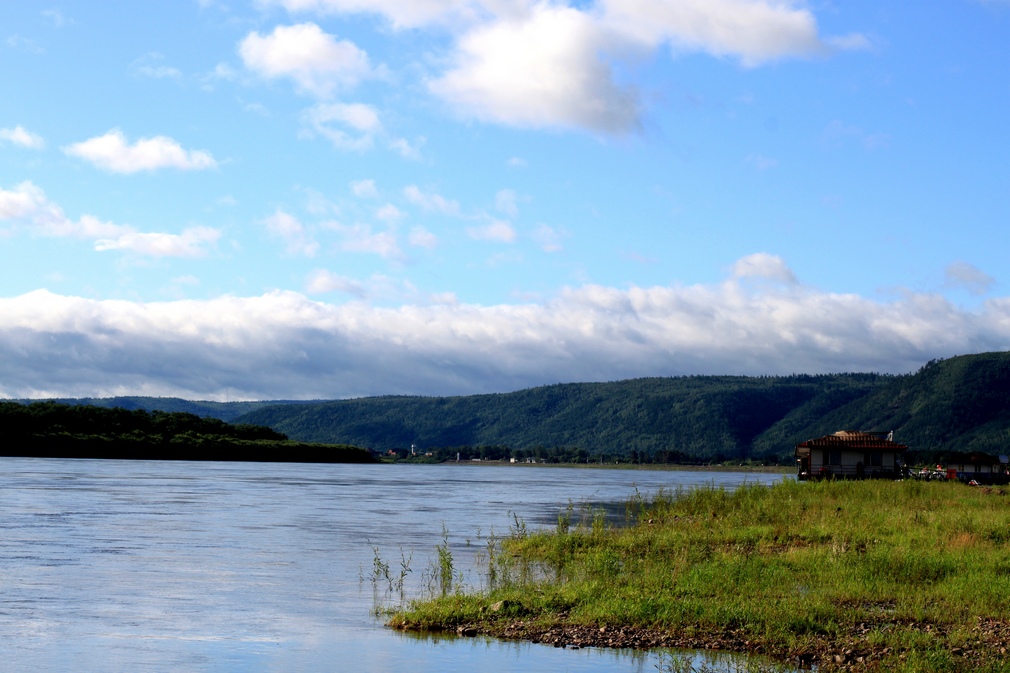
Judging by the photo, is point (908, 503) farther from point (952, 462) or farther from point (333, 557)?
point (952, 462)

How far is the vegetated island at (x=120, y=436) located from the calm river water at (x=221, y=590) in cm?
9857

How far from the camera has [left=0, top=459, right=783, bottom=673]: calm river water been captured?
18.7 m

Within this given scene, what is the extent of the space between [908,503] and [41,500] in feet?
134

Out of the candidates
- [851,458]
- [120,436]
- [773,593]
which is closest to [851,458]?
[851,458]

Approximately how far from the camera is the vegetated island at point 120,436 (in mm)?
148500

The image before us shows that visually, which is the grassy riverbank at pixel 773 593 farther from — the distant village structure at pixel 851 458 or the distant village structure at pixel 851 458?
the distant village structure at pixel 851 458

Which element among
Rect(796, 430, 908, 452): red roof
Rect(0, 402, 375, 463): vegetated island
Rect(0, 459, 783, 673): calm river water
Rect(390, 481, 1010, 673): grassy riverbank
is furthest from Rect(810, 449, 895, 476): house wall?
Rect(0, 402, 375, 463): vegetated island

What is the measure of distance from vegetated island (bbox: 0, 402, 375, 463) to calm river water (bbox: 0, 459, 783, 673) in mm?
98571

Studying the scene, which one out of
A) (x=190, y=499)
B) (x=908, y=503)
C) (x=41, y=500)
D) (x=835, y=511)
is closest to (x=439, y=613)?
(x=835, y=511)

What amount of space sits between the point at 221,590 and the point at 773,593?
12.5m

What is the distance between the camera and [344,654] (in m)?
19.1

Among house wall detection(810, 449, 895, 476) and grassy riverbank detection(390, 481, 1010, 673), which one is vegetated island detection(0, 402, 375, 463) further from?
grassy riverbank detection(390, 481, 1010, 673)

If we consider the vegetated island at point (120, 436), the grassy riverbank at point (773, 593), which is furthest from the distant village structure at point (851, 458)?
the vegetated island at point (120, 436)

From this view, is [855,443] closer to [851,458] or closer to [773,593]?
[851,458]
